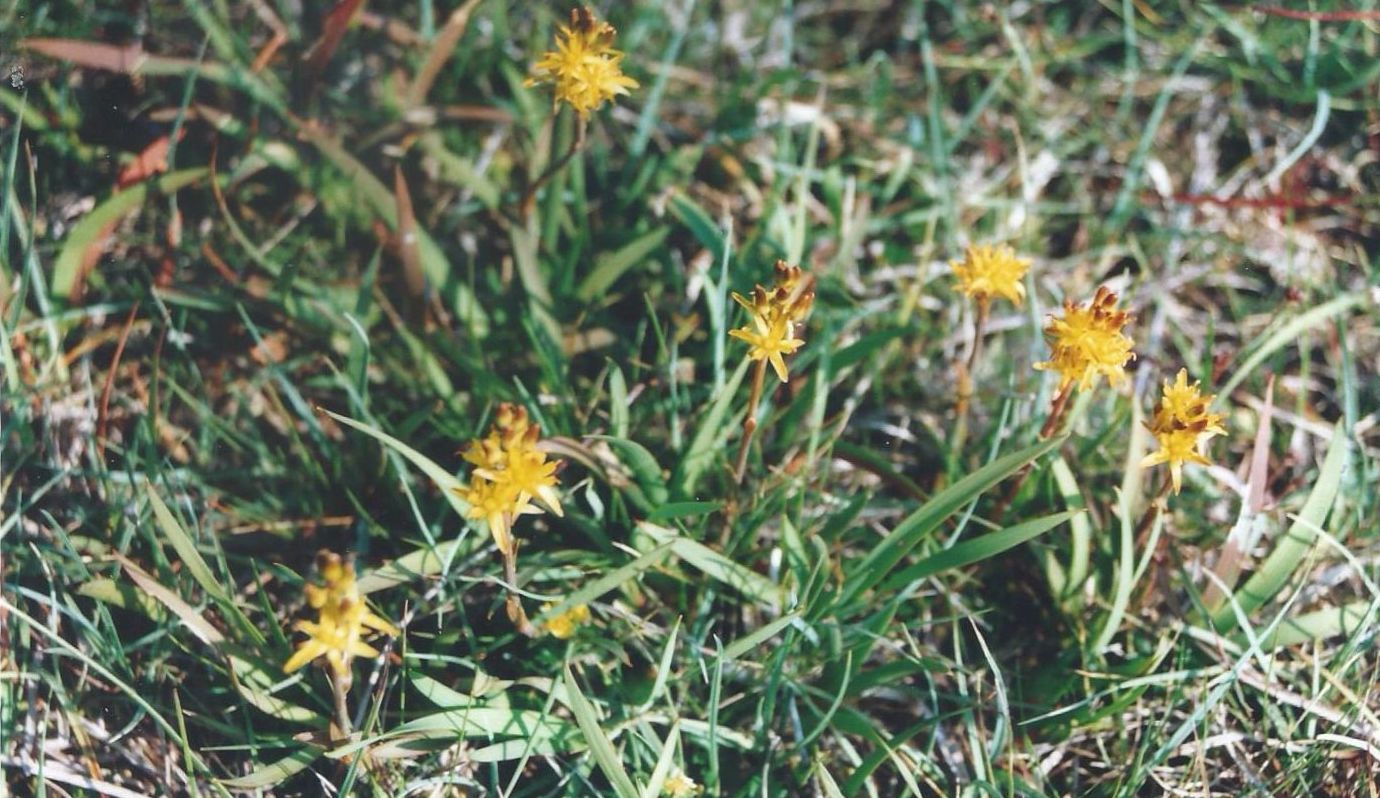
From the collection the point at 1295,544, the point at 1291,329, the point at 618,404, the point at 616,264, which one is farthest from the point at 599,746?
the point at 1291,329

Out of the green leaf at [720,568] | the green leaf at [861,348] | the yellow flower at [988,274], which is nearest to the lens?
the green leaf at [720,568]

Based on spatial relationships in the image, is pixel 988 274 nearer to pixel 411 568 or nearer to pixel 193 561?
pixel 411 568

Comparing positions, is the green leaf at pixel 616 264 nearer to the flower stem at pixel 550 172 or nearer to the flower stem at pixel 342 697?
the flower stem at pixel 550 172

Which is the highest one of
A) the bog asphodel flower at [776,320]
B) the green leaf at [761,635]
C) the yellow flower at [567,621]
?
the bog asphodel flower at [776,320]

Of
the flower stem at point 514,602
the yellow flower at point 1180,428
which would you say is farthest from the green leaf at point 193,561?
the yellow flower at point 1180,428

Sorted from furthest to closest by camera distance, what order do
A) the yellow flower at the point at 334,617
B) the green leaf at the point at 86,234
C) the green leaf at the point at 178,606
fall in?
the green leaf at the point at 86,234 → the green leaf at the point at 178,606 → the yellow flower at the point at 334,617

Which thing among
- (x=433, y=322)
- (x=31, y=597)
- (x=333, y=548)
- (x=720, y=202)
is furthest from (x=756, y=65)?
(x=31, y=597)
